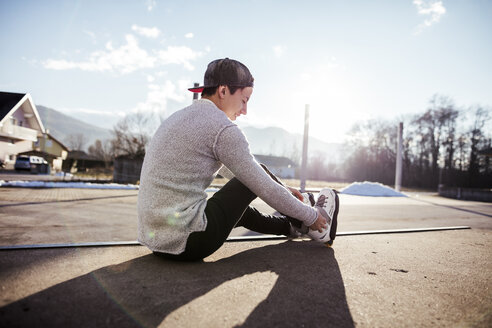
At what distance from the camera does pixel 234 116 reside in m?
1.76

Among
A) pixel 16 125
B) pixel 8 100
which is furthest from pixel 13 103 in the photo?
pixel 16 125

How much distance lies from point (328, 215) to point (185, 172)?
1.14 m

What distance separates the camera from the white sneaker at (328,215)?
1.96m

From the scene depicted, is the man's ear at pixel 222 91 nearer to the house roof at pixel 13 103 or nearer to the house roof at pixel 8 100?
the house roof at pixel 13 103

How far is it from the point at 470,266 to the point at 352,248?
2.27ft

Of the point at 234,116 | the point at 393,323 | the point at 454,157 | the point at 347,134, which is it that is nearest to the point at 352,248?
the point at 393,323

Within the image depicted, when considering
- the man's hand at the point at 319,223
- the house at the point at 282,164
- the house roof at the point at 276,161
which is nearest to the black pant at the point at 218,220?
the man's hand at the point at 319,223

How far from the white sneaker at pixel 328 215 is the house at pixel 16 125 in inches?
1205

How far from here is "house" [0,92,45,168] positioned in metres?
25.5

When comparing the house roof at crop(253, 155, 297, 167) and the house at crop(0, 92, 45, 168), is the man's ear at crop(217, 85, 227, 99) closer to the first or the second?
the house at crop(0, 92, 45, 168)

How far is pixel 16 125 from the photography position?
2825 cm

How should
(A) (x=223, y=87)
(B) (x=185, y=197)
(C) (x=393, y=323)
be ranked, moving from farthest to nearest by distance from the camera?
(A) (x=223, y=87) → (B) (x=185, y=197) → (C) (x=393, y=323)

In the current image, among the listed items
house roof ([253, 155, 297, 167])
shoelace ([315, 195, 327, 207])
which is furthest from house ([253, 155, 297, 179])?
shoelace ([315, 195, 327, 207])

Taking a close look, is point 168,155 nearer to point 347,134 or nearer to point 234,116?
point 234,116
